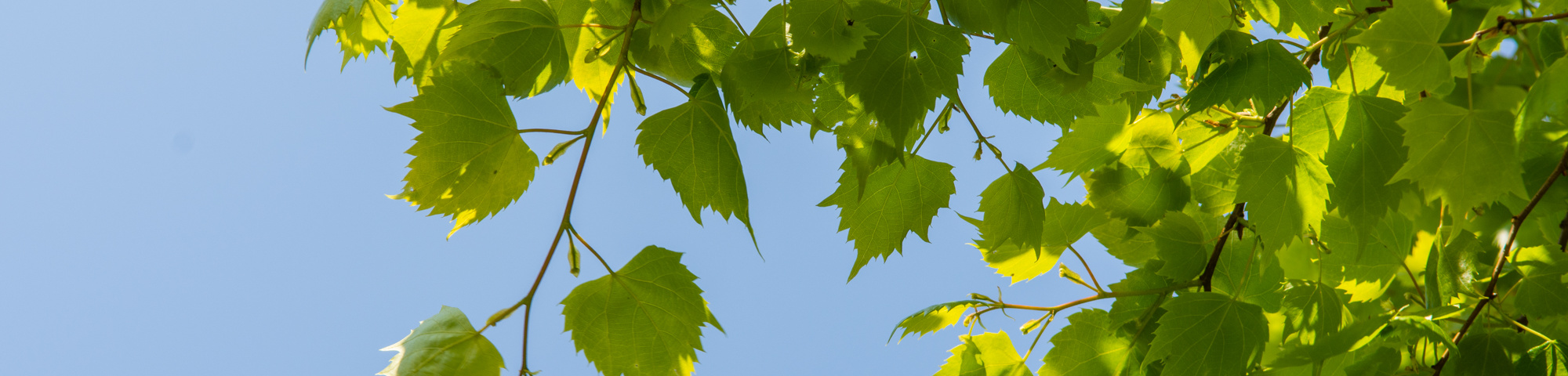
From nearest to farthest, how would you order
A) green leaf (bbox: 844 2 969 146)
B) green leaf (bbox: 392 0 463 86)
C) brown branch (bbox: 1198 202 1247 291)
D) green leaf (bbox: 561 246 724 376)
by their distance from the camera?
green leaf (bbox: 844 2 969 146)
green leaf (bbox: 561 246 724 376)
green leaf (bbox: 392 0 463 86)
brown branch (bbox: 1198 202 1247 291)

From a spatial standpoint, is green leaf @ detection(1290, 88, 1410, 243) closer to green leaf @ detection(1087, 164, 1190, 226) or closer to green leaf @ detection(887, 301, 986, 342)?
green leaf @ detection(1087, 164, 1190, 226)

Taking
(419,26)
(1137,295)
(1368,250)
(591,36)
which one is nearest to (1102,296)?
(1137,295)

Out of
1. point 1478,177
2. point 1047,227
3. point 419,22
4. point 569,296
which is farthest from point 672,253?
point 1478,177

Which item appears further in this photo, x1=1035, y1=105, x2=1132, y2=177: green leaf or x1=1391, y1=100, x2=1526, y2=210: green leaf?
x1=1035, y1=105, x2=1132, y2=177: green leaf

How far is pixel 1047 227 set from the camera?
2.78 feet

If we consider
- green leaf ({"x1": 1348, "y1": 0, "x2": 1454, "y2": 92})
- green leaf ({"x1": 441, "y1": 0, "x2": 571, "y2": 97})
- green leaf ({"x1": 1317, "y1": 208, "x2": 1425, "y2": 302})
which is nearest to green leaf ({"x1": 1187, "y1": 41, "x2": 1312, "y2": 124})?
green leaf ({"x1": 1348, "y1": 0, "x2": 1454, "y2": 92})

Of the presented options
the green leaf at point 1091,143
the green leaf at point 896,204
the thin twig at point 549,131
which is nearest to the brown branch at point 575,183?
the thin twig at point 549,131

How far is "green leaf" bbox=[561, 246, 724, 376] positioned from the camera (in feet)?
1.94

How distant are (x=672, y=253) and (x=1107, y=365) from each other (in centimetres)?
47

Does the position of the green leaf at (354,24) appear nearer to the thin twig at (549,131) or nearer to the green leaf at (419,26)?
the green leaf at (419,26)

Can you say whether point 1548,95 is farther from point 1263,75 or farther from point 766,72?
point 766,72

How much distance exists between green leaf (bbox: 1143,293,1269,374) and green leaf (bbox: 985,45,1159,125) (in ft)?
0.61

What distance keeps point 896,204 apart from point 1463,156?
377 mm

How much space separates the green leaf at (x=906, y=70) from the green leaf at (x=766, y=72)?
43 millimetres
